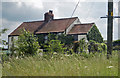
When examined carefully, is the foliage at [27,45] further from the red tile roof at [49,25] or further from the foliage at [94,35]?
the red tile roof at [49,25]

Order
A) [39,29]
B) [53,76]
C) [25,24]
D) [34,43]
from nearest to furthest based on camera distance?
[53,76], [34,43], [39,29], [25,24]

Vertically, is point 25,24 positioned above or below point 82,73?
above

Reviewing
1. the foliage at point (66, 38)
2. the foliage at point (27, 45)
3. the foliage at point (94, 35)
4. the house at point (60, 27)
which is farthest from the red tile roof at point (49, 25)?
the foliage at point (27, 45)

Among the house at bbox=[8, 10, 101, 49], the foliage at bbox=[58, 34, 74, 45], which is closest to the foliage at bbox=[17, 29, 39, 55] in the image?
the house at bbox=[8, 10, 101, 49]

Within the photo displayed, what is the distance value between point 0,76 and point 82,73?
214cm

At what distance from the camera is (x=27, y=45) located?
10.0 m

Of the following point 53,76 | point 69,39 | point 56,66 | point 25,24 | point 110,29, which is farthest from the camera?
point 25,24

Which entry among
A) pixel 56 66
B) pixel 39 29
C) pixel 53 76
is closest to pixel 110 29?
pixel 56 66

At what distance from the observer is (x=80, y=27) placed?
104ft

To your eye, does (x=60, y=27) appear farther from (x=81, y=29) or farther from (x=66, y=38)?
(x=81, y=29)

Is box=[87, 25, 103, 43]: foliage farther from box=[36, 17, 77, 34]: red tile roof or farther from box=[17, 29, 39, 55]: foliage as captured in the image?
box=[17, 29, 39, 55]: foliage

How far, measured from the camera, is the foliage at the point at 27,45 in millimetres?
9930

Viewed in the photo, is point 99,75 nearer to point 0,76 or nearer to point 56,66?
point 56,66

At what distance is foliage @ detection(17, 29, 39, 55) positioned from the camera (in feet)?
32.6
